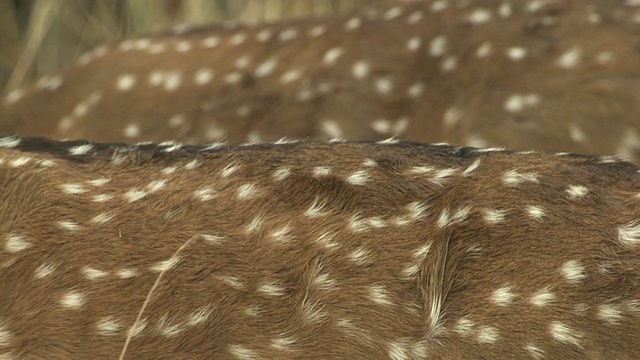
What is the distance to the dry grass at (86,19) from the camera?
688 centimetres

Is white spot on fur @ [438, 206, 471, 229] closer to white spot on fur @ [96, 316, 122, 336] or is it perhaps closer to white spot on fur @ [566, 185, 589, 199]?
white spot on fur @ [566, 185, 589, 199]

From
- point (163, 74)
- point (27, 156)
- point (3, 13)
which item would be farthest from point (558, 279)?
point (3, 13)

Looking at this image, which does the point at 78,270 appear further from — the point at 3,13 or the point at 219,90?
the point at 3,13

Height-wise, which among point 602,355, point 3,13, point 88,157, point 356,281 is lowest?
point 3,13

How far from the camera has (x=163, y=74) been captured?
475cm

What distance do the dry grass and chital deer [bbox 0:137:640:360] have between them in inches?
172

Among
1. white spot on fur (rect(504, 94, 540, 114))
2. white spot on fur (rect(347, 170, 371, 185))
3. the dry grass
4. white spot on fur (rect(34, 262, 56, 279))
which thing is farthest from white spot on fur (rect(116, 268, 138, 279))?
the dry grass

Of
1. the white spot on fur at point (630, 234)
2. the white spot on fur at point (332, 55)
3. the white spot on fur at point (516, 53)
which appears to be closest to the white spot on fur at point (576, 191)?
the white spot on fur at point (630, 234)

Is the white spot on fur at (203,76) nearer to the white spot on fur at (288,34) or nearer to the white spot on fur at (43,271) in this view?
the white spot on fur at (288,34)

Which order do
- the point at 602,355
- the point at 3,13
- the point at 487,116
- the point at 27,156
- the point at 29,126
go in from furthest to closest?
1. the point at 3,13
2. the point at 29,126
3. the point at 487,116
4. the point at 27,156
5. the point at 602,355

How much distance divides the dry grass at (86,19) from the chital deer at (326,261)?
14.4 ft

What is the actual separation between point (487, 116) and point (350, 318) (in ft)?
6.49

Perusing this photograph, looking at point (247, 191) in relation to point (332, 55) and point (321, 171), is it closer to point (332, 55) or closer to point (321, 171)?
point (321, 171)

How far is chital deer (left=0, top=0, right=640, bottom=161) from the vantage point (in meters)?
4.14
